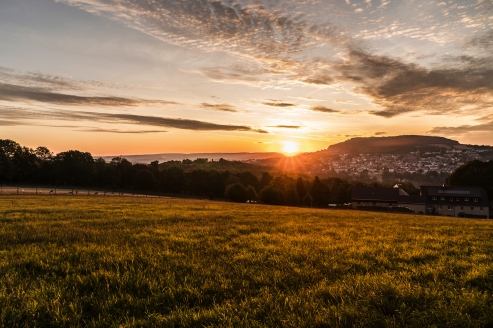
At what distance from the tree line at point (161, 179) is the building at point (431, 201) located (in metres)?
11.2

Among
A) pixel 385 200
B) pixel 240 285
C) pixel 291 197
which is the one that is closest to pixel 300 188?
pixel 291 197

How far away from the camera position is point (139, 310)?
A: 5590mm

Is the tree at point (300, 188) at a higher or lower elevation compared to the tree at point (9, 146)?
lower

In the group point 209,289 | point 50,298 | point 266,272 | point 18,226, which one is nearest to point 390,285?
point 266,272

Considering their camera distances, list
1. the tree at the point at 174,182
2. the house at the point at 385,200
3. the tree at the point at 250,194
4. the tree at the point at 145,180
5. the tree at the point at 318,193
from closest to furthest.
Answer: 1. the house at the point at 385,200
2. the tree at the point at 250,194
3. the tree at the point at 318,193
4. the tree at the point at 145,180
5. the tree at the point at 174,182

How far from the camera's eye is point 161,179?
431ft

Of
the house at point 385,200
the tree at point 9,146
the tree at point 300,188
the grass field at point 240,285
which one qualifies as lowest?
the house at point 385,200

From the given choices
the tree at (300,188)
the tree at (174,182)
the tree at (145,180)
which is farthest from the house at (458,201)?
the tree at (145,180)

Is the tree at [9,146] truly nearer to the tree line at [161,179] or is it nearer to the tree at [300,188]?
the tree line at [161,179]

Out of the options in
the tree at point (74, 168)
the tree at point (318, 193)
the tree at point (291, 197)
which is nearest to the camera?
the tree at point (291, 197)

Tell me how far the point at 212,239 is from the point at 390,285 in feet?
25.3

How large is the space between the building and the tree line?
11.2 metres

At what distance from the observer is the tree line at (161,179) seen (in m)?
104

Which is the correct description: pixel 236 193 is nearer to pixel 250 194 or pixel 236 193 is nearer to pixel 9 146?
pixel 250 194
